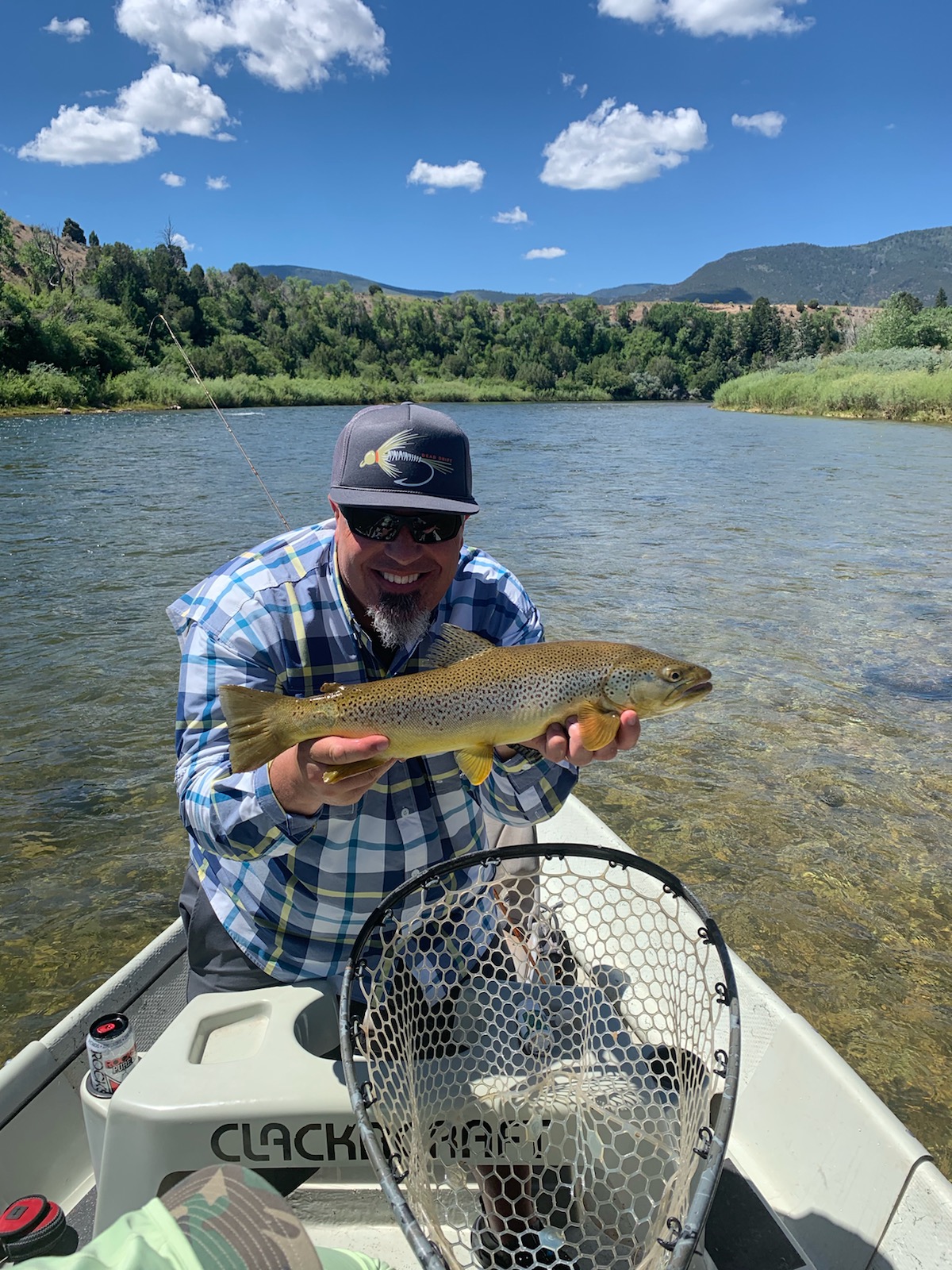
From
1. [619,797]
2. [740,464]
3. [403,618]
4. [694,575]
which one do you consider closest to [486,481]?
[740,464]

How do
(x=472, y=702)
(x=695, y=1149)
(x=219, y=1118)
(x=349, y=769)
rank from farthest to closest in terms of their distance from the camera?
(x=472, y=702)
(x=349, y=769)
(x=219, y=1118)
(x=695, y=1149)

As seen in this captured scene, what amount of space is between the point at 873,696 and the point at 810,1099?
6.75m

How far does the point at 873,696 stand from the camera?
342 inches

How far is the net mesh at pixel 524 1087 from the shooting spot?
2.22 m

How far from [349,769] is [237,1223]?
3.29 ft

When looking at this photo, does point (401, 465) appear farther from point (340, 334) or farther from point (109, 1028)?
point (340, 334)

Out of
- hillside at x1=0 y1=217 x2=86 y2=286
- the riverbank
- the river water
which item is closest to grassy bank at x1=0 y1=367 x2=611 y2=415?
the riverbank

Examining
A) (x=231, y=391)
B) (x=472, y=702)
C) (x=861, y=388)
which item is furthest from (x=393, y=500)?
(x=231, y=391)

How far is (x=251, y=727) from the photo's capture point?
2.35m

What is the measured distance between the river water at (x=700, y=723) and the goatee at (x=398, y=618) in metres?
3.11

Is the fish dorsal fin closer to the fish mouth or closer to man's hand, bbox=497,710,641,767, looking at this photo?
man's hand, bbox=497,710,641,767

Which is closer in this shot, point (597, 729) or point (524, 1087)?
point (524, 1087)

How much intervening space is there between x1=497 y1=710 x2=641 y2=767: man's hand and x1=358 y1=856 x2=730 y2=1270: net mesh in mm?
346

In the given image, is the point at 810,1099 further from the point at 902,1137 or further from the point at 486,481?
the point at 486,481
